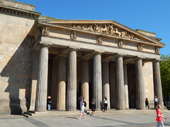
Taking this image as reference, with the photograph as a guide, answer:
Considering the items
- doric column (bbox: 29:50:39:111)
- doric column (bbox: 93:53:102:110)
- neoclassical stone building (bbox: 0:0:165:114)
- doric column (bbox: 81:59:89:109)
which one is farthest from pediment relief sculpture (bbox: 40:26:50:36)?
doric column (bbox: 81:59:89:109)

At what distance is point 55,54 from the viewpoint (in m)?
27.4

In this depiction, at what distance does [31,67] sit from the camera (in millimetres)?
25172

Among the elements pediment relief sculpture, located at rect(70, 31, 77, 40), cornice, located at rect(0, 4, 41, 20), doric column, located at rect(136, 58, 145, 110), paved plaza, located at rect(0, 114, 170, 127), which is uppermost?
cornice, located at rect(0, 4, 41, 20)

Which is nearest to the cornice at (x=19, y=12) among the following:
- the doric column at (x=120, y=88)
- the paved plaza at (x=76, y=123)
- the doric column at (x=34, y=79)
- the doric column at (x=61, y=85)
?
the doric column at (x=34, y=79)

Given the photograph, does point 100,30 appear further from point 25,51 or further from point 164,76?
point 164,76

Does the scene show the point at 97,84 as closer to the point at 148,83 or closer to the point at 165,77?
the point at 148,83

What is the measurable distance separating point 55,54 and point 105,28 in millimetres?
8585

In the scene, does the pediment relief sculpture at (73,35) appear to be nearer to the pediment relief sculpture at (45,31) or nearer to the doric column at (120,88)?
the pediment relief sculpture at (45,31)

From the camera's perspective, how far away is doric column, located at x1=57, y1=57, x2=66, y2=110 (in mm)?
25453

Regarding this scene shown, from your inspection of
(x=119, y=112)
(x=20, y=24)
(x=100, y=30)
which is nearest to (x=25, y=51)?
(x=20, y=24)

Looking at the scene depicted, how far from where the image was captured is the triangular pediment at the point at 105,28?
23188 millimetres

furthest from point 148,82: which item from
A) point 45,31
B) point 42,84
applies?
point 45,31

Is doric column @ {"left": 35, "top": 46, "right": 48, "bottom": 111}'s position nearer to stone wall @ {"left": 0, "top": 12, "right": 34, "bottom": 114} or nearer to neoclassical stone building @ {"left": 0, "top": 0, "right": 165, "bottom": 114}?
neoclassical stone building @ {"left": 0, "top": 0, "right": 165, "bottom": 114}

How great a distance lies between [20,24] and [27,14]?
1831 millimetres
